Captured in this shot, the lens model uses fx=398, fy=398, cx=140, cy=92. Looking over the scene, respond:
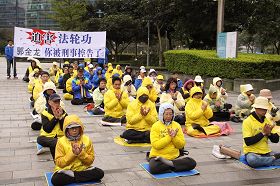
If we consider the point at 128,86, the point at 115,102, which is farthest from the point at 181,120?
the point at 128,86

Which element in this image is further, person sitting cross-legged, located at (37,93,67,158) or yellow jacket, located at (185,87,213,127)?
yellow jacket, located at (185,87,213,127)

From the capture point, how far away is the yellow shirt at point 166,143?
20.8ft

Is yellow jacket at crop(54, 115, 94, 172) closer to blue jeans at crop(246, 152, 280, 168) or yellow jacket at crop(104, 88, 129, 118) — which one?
blue jeans at crop(246, 152, 280, 168)

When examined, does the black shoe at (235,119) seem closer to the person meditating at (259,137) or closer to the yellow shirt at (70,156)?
the person meditating at (259,137)

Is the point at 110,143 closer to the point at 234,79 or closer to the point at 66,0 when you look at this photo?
the point at 234,79

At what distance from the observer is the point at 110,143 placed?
834cm

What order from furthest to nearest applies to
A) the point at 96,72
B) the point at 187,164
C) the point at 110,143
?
the point at 96,72
the point at 110,143
the point at 187,164

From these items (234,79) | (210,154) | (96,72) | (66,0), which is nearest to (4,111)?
(96,72)

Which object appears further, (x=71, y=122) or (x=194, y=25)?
(x=194, y=25)

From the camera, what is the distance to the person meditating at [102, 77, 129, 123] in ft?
33.0

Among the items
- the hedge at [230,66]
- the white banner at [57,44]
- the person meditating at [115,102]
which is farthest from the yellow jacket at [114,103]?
the white banner at [57,44]

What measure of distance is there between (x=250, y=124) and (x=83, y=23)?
96.0 feet

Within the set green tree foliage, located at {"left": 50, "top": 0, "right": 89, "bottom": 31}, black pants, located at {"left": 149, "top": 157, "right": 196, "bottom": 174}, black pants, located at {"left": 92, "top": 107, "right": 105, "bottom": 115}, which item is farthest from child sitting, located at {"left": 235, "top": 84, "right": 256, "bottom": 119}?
green tree foliage, located at {"left": 50, "top": 0, "right": 89, "bottom": 31}

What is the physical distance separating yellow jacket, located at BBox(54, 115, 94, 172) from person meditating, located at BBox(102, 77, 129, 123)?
4256mm
